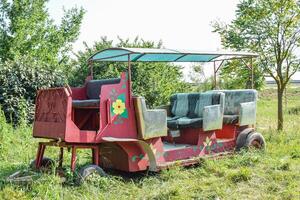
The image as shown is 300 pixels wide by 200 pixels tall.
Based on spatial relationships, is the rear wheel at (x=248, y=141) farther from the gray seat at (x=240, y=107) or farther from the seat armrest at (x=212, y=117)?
the seat armrest at (x=212, y=117)

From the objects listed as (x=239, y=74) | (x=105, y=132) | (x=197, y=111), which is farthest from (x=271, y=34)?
(x=105, y=132)

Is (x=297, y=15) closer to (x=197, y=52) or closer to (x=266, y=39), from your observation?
(x=266, y=39)

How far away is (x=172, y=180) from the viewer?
698cm

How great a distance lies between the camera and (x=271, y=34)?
1136 cm

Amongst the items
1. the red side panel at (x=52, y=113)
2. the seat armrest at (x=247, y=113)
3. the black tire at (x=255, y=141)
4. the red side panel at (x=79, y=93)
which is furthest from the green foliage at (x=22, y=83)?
the black tire at (x=255, y=141)

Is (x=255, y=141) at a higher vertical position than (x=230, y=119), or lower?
lower

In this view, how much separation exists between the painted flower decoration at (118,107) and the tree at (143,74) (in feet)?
21.0

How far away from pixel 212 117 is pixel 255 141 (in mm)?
1318

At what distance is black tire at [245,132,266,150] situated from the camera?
864cm

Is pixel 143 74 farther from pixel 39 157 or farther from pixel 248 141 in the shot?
pixel 39 157

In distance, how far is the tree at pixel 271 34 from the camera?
11.3 m

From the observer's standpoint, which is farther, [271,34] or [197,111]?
[271,34]

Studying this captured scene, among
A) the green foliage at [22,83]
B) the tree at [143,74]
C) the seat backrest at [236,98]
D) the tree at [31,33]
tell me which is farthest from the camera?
the tree at [31,33]

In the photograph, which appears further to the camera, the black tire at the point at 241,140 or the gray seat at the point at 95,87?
the black tire at the point at 241,140
